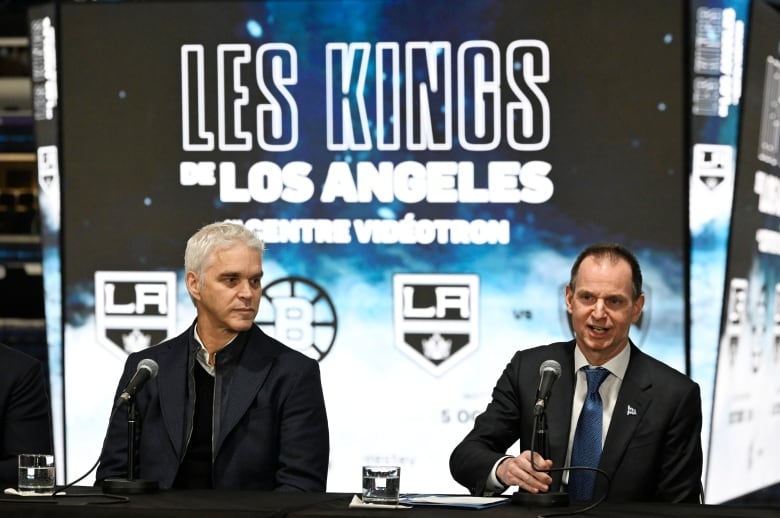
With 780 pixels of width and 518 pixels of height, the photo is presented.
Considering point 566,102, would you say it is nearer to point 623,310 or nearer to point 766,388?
point 766,388

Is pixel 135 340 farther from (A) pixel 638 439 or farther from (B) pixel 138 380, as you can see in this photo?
Result: (A) pixel 638 439

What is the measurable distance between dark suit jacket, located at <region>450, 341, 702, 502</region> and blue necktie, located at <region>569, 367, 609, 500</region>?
3 centimetres

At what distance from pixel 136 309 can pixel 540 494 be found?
315cm

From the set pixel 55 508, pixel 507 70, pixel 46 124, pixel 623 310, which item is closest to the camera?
pixel 55 508

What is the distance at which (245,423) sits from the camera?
11.5ft

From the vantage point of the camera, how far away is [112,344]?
5629 mm

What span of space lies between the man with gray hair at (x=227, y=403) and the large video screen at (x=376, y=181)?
184 centimetres

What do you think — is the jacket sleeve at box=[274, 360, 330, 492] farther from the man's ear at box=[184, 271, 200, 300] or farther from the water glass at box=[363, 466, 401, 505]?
the water glass at box=[363, 466, 401, 505]

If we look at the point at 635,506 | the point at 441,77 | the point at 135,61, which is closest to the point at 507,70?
the point at 441,77

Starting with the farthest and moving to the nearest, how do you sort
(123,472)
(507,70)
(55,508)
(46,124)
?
(46,124), (507,70), (123,472), (55,508)

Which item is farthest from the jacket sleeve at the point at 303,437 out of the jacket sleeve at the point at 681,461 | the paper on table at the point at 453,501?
the jacket sleeve at the point at 681,461

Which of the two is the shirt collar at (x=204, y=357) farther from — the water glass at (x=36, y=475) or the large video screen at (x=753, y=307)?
the large video screen at (x=753, y=307)

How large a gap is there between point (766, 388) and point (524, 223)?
1.26 meters

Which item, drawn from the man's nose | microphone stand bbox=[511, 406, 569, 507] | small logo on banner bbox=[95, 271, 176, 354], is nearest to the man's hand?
microphone stand bbox=[511, 406, 569, 507]
